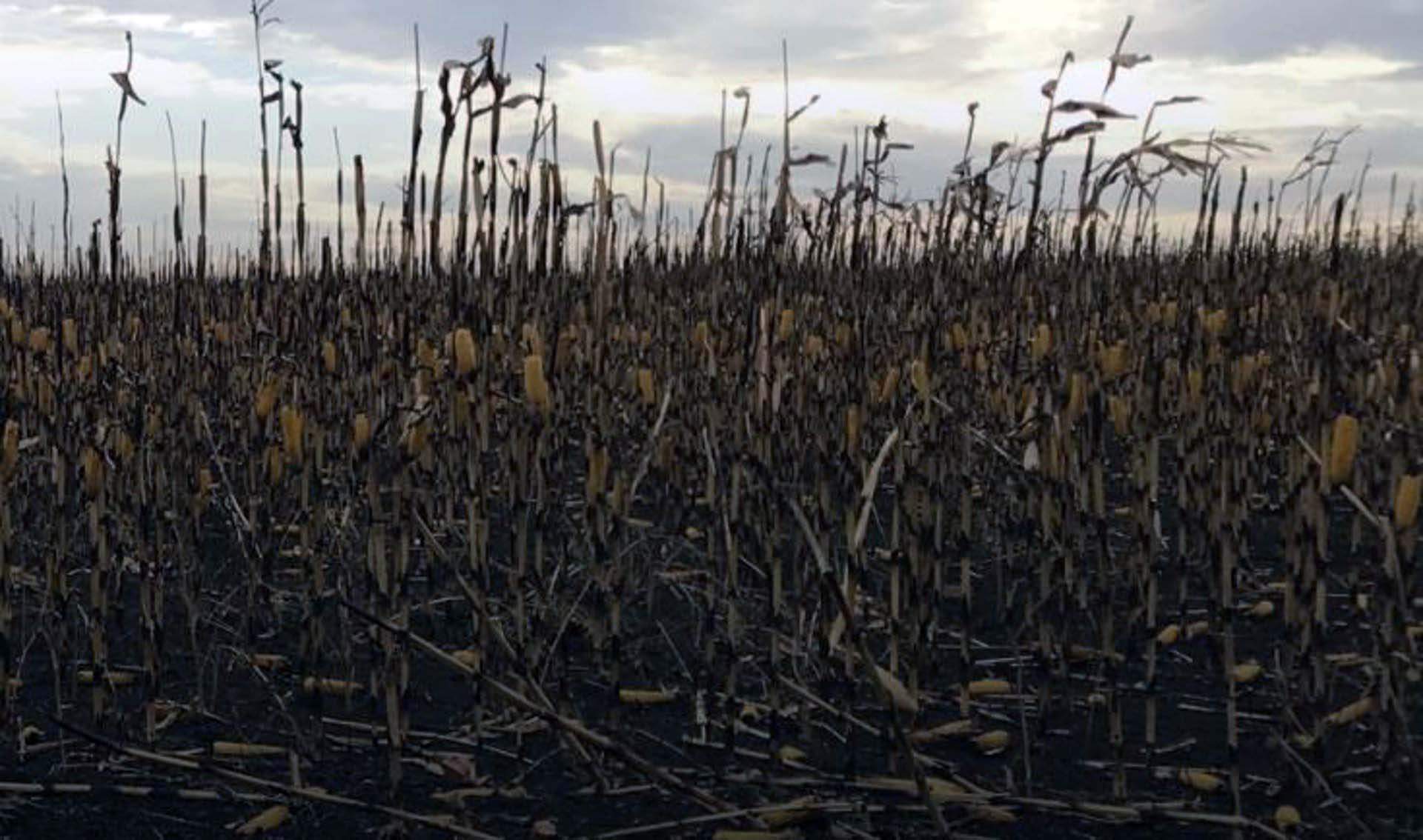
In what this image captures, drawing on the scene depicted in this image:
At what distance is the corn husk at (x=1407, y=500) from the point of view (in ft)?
5.39

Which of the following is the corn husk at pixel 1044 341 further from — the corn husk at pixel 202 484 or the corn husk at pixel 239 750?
the corn husk at pixel 202 484

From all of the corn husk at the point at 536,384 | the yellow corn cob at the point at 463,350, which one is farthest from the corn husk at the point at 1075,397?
the yellow corn cob at the point at 463,350

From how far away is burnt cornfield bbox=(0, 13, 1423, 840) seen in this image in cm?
192

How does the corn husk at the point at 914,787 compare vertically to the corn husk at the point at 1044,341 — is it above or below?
below

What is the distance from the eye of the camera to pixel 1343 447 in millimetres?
1685

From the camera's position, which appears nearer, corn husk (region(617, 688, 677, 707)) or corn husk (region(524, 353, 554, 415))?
corn husk (region(524, 353, 554, 415))

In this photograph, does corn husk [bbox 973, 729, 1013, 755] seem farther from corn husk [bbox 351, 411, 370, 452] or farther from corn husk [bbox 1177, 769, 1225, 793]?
corn husk [bbox 351, 411, 370, 452]

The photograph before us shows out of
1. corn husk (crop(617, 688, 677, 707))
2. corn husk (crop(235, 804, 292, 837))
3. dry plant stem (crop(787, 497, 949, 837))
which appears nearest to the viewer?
dry plant stem (crop(787, 497, 949, 837))

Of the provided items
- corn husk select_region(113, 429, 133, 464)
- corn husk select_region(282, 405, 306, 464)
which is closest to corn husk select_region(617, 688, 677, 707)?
corn husk select_region(282, 405, 306, 464)

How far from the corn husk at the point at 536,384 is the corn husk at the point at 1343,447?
3.32 ft

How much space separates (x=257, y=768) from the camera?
7.04 ft

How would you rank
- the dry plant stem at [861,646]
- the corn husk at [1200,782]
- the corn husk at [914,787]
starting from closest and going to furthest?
1. the dry plant stem at [861,646]
2. the corn husk at [914,787]
3. the corn husk at [1200,782]

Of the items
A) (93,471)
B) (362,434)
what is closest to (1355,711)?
(362,434)

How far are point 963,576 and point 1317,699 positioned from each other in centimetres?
60
